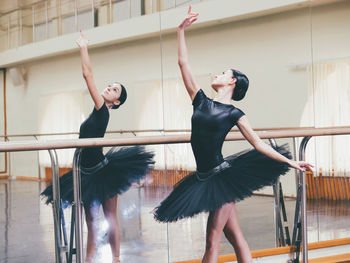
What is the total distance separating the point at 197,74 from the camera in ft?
13.1

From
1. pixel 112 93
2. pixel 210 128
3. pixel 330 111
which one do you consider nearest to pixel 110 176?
pixel 112 93

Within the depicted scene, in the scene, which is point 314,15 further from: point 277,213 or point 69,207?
point 69,207

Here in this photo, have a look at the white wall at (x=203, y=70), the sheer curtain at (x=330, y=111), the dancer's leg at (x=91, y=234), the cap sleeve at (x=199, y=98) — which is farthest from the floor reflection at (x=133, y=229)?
the sheer curtain at (x=330, y=111)

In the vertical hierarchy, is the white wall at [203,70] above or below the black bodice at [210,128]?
above

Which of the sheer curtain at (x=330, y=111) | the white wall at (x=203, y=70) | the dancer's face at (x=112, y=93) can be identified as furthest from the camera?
the sheer curtain at (x=330, y=111)

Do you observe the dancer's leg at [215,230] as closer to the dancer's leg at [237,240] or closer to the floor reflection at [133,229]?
the dancer's leg at [237,240]

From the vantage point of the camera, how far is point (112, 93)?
3.21 meters

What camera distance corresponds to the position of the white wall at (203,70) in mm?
3543

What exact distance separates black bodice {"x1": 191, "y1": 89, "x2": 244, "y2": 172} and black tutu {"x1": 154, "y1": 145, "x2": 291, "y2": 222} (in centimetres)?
6

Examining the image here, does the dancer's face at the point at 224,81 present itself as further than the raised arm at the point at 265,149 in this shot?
Yes

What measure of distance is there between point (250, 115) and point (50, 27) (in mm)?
1530

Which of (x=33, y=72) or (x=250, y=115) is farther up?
(x=33, y=72)

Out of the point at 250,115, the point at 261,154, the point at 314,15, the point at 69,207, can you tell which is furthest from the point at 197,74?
the point at 314,15

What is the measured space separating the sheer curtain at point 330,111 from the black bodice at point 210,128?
1652 mm
